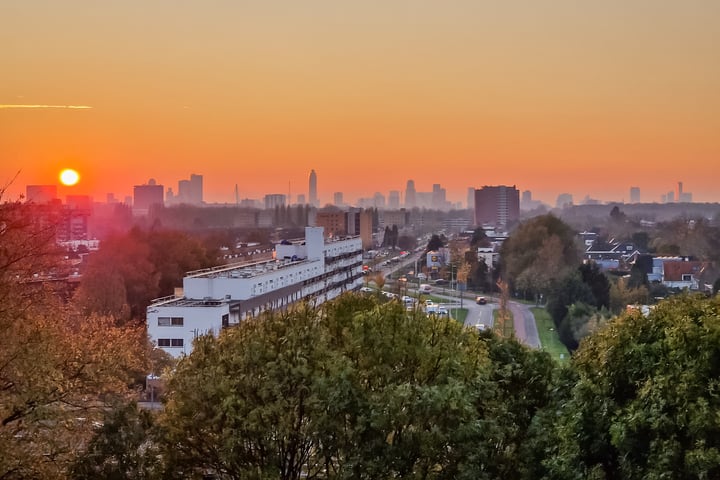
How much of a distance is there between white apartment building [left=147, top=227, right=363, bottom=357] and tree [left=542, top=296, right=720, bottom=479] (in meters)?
7.37

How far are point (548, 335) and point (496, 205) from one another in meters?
54.1

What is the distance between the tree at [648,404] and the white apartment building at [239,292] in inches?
290

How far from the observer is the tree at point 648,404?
4.68 m

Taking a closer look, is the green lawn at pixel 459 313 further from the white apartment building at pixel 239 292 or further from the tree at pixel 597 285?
the white apartment building at pixel 239 292

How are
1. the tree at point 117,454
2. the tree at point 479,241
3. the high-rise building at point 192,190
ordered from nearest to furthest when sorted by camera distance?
the tree at point 117,454, the tree at point 479,241, the high-rise building at point 192,190

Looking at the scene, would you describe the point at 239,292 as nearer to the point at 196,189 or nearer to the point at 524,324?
the point at 524,324

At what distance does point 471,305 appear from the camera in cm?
2747

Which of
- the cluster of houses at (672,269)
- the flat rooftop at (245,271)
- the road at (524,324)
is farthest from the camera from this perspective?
the cluster of houses at (672,269)

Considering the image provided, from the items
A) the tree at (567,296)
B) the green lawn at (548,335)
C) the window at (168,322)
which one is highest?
the window at (168,322)

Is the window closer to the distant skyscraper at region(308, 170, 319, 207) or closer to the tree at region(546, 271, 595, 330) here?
the tree at region(546, 271, 595, 330)

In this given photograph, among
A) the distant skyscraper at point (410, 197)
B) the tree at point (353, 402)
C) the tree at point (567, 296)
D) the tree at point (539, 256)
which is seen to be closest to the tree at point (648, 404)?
the tree at point (353, 402)

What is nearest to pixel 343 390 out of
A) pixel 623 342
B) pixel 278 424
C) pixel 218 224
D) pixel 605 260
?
pixel 278 424

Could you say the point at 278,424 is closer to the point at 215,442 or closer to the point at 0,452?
the point at 215,442

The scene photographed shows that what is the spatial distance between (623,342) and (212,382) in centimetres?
303
